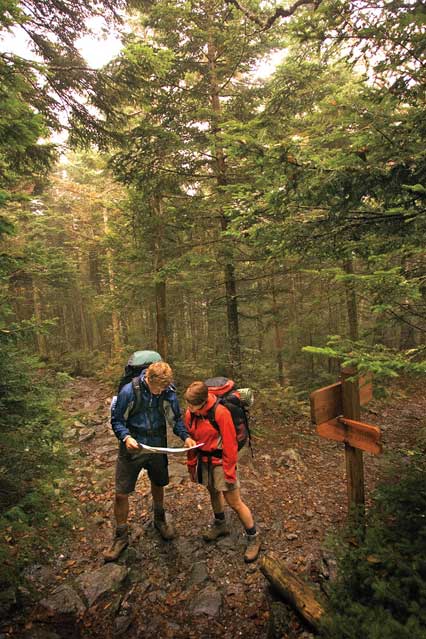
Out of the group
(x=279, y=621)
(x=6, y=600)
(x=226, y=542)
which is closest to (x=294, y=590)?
(x=279, y=621)

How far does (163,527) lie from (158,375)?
95.0 inches

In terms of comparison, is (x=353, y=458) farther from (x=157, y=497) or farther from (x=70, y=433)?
(x=70, y=433)

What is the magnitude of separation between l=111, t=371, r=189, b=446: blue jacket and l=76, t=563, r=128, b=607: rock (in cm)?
159

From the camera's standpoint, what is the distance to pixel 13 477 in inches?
146

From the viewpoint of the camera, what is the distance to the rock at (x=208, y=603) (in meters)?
3.78

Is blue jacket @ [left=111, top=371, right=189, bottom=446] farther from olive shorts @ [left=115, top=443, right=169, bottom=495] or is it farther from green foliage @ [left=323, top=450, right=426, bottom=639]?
green foliage @ [left=323, top=450, right=426, bottom=639]

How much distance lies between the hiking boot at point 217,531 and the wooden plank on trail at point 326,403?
91.3 inches

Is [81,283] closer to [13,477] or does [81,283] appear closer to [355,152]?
[13,477]

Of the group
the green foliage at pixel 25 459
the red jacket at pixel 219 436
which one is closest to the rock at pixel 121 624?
the green foliage at pixel 25 459

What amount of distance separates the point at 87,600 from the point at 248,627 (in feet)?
6.02

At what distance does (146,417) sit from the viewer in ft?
14.6

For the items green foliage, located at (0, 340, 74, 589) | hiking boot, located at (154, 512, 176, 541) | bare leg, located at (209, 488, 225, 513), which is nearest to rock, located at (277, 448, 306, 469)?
bare leg, located at (209, 488, 225, 513)

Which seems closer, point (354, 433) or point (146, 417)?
point (354, 433)

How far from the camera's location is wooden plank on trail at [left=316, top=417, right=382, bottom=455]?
12.0ft
